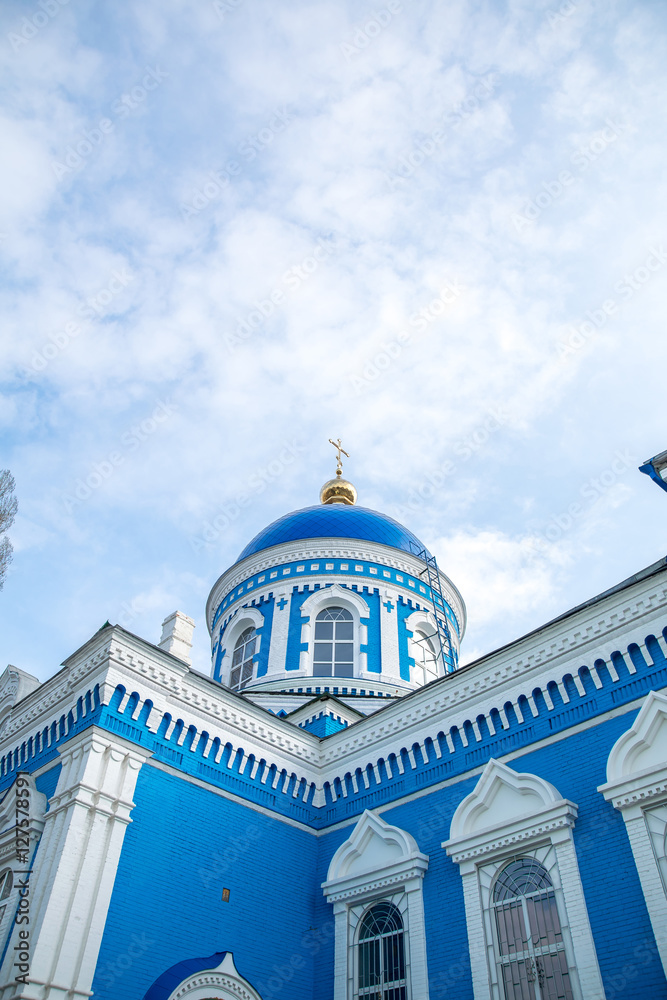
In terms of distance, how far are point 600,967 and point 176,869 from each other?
16.1 feet

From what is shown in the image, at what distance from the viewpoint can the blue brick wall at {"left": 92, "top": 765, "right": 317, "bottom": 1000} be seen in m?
8.47

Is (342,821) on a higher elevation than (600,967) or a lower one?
higher

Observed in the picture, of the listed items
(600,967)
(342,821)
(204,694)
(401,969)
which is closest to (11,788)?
(204,694)

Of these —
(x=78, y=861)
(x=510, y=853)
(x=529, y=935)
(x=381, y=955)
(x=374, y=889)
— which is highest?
(x=374, y=889)

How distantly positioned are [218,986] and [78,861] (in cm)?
238

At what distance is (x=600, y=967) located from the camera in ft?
24.3

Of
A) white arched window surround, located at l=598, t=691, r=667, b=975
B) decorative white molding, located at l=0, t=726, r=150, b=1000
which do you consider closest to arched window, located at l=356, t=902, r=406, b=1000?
white arched window surround, located at l=598, t=691, r=667, b=975

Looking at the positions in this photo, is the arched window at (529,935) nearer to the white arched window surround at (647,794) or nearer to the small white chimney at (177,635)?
the white arched window surround at (647,794)

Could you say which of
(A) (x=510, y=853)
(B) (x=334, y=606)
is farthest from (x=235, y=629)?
(A) (x=510, y=853)

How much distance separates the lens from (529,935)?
8180 millimetres

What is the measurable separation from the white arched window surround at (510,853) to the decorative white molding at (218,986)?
2902 millimetres

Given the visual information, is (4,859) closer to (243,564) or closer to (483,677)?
(483,677)

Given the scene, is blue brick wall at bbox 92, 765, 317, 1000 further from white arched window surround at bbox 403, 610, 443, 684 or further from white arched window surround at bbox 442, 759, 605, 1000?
white arched window surround at bbox 403, 610, 443, 684

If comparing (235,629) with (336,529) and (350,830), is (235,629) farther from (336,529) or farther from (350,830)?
(350,830)
